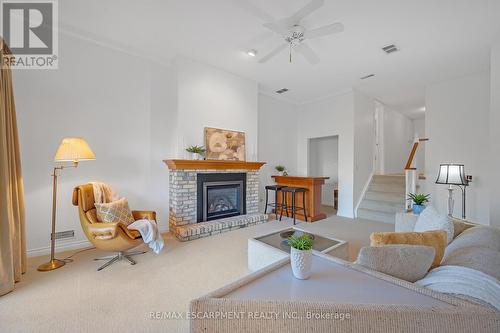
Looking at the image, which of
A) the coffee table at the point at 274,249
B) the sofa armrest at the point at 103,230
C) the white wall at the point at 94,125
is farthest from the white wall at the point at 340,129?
the sofa armrest at the point at 103,230

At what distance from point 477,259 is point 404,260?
425 millimetres

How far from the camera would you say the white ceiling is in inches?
96.5

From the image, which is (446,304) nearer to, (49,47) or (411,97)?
(49,47)

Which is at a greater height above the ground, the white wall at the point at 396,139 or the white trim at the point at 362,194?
the white wall at the point at 396,139

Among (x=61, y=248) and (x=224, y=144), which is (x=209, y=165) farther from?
(x=61, y=248)

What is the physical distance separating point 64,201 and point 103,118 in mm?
1288

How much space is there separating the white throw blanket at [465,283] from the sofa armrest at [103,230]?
269 cm

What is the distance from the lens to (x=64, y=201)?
2.95m

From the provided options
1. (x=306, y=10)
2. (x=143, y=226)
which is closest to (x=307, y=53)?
(x=306, y=10)

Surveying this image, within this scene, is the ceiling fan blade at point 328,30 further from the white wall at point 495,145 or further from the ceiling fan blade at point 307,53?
the white wall at point 495,145

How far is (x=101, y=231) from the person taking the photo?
7.77ft

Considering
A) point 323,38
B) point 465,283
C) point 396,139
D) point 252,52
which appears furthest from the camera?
point 396,139

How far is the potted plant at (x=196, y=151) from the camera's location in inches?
147

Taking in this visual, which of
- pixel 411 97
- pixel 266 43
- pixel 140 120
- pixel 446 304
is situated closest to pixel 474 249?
pixel 446 304
